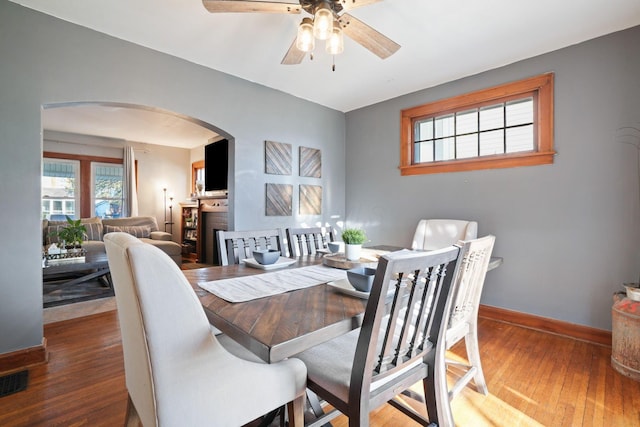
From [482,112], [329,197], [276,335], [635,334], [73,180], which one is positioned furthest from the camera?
[73,180]

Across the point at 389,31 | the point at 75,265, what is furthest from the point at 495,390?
the point at 75,265

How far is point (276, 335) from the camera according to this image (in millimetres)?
871

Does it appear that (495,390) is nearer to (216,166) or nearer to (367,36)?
(367,36)

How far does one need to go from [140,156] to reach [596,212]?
744 cm

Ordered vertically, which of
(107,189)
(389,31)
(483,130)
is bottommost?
(107,189)

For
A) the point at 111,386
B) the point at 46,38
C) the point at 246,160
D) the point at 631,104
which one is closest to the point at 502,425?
the point at 111,386

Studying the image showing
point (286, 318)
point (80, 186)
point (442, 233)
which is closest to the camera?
point (286, 318)

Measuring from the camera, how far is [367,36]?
76.8 inches

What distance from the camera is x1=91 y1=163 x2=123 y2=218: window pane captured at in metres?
6.07

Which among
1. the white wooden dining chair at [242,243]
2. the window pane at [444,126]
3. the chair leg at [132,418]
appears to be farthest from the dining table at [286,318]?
the window pane at [444,126]

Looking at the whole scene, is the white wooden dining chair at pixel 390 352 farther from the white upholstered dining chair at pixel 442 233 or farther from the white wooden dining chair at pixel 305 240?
the white upholstered dining chair at pixel 442 233

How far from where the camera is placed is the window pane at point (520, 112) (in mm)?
2883

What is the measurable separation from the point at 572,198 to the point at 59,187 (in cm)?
780

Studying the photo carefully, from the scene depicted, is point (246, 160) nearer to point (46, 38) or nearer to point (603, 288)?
point (46, 38)
